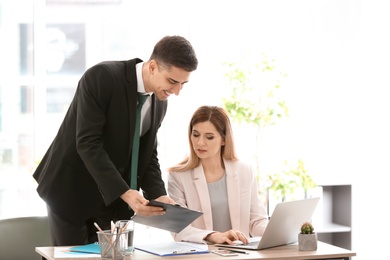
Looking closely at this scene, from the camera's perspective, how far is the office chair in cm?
324

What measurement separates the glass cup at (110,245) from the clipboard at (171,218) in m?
0.18

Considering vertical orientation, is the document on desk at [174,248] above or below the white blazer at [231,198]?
below

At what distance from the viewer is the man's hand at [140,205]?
2769mm

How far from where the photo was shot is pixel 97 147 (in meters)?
2.83

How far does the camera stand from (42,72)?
5.80 metres

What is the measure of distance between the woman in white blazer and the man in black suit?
45cm

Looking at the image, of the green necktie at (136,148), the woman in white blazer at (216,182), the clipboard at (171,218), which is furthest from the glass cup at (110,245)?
→ the woman in white blazer at (216,182)

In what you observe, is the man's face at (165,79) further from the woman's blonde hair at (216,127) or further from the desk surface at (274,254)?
the woman's blonde hair at (216,127)

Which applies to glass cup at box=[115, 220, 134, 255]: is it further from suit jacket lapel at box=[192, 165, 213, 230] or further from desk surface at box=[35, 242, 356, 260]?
suit jacket lapel at box=[192, 165, 213, 230]

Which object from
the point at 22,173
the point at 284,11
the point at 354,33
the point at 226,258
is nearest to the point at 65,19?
the point at 22,173

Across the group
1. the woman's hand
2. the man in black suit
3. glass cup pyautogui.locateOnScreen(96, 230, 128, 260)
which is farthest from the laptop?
glass cup pyautogui.locateOnScreen(96, 230, 128, 260)

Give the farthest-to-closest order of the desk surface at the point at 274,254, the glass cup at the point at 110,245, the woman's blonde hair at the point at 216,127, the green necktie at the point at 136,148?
the woman's blonde hair at the point at 216,127
the green necktie at the point at 136,148
the desk surface at the point at 274,254
the glass cup at the point at 110,245

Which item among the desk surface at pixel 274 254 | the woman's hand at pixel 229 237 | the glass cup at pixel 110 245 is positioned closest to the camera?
the glass cup at pixel 110 245

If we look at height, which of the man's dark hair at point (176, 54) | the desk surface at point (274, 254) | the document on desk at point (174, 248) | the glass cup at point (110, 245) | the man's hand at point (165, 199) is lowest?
the desk surface at point (274, 254)
